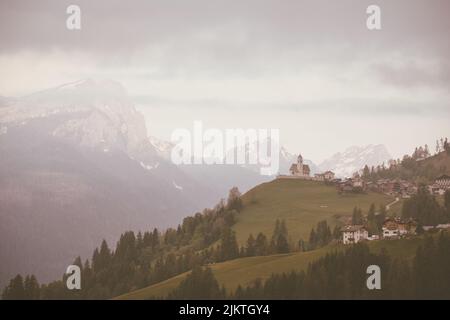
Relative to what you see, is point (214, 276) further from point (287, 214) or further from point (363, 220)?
point (287, 214)

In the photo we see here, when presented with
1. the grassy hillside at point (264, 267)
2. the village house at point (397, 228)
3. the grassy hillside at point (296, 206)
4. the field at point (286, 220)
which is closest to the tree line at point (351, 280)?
the grassy hillside at point (264, 267)

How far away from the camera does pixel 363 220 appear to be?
147 meters

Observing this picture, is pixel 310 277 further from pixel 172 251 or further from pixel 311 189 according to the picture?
pixel 311 189

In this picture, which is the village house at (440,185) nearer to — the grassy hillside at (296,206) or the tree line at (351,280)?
the grassy hillside at (296,206)

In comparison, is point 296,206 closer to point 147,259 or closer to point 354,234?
point 147,259

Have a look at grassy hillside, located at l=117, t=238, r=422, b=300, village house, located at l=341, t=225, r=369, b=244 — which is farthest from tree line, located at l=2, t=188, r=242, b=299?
village house, located at l=341, t=225, r=369, b=244

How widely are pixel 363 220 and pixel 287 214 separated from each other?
79.6ft

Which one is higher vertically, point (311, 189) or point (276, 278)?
point (311, 189)

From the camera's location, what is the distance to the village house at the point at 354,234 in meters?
130

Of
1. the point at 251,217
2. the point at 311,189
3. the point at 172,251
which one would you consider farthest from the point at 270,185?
the point at 172,251

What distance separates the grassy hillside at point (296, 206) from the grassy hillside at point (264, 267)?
24060 mm
